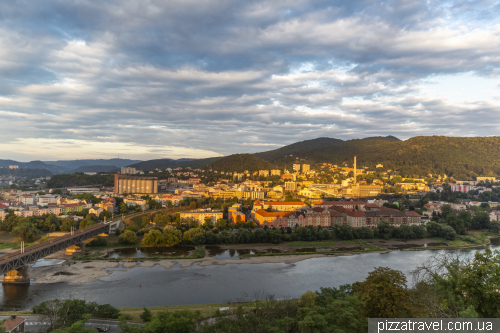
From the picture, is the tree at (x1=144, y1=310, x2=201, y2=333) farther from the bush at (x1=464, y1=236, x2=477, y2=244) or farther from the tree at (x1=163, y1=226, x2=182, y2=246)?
the bush at (x1=464, y1=236, x2=477, y2=244)

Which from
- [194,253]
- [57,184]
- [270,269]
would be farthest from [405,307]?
[57,184]

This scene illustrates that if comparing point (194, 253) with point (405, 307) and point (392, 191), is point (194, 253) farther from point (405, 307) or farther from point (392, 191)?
point (392, 191)

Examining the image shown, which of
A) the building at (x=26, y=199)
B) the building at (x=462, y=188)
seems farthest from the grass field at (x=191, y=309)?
the building at (x=462, y=188)

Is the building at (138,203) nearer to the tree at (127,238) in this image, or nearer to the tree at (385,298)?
the tree at (127,238)

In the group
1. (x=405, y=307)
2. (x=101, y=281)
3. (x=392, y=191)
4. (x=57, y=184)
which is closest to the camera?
(x=405, y=307)

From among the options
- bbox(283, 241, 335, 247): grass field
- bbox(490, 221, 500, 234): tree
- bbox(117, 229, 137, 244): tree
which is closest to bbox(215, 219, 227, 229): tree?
bbox(283, 241, 335, 247): grass field
